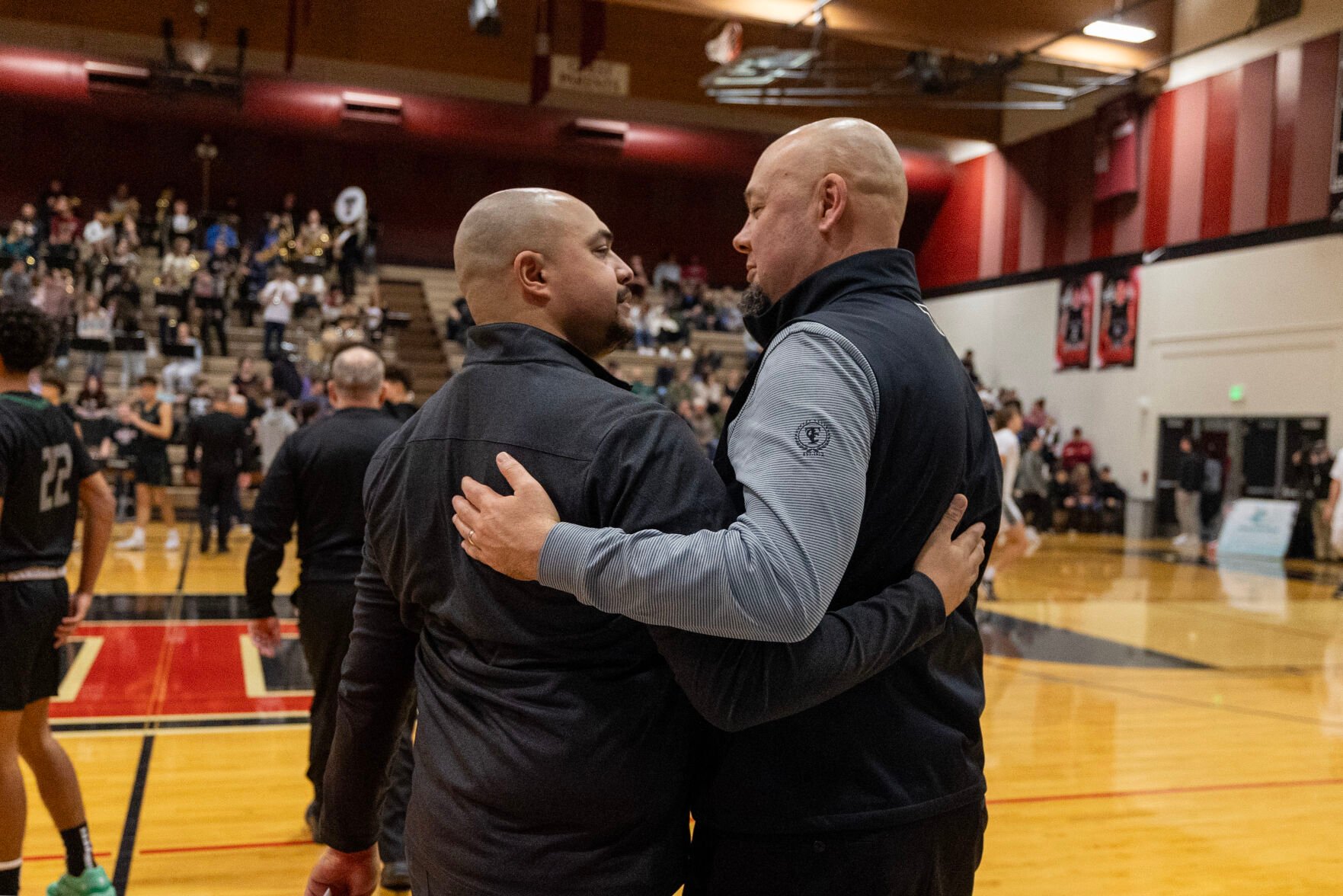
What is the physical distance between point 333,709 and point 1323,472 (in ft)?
45.9

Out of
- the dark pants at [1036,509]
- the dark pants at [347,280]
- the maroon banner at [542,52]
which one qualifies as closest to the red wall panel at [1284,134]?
the dark pants at [1036,509]

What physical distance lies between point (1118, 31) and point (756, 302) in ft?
53.5

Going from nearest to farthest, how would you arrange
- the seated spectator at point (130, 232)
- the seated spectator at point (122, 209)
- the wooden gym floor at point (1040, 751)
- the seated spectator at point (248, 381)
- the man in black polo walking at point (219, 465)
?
the wooden gym floor at point (1040, 751) < the man in black polo walking at point (219, 465) < the seated spectator at point (248, 381) < the seated spectator at point (130, 232) < the seated spectator at point (122, 209)

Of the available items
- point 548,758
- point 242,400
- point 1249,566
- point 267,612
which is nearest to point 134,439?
point 242,400

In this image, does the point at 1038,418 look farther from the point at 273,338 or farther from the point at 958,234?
the point at 273,338

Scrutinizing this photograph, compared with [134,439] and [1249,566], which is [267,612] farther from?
[1249,566]

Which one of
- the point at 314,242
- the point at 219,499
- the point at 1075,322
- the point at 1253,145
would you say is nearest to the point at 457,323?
the point at 314,242

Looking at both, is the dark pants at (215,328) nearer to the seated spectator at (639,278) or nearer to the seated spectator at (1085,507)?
the seated spectator at (639,278)

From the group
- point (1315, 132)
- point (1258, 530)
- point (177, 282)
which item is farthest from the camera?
point (177, 282)

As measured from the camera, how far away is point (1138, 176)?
17938 millimetres

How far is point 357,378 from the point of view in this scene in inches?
146

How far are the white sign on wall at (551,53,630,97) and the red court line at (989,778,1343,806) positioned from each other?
16.5 meters

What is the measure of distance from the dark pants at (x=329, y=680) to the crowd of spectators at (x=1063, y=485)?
534 inches

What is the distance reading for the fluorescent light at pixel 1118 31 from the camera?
50.0 ft
